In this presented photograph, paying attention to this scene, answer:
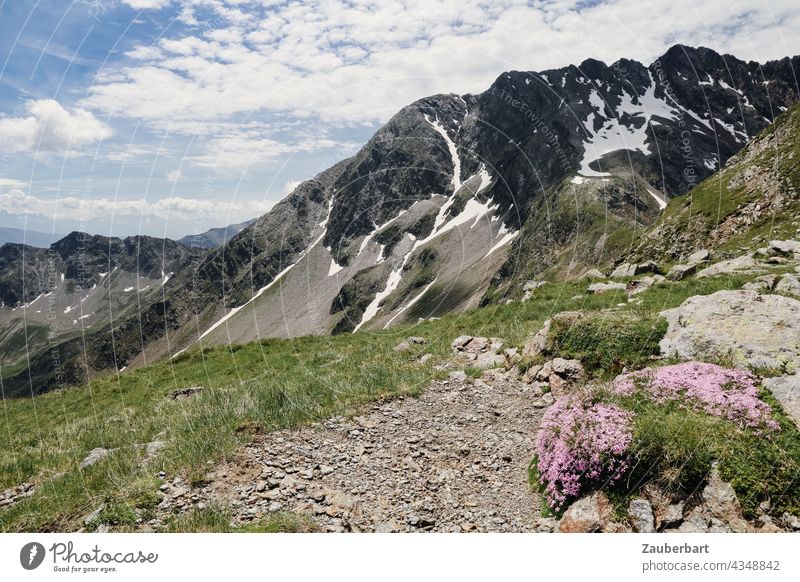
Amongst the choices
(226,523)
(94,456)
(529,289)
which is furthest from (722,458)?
(529,289)

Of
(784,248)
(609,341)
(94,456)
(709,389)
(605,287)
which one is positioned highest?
(784,248)

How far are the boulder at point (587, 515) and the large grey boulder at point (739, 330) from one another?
6.04 meters

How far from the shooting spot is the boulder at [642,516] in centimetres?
851

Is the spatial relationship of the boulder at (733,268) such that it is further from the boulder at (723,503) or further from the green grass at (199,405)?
the boulder at (723,503)

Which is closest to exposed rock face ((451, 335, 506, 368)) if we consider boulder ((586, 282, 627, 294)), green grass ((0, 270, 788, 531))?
green grass ((0, 270, 788, 531))

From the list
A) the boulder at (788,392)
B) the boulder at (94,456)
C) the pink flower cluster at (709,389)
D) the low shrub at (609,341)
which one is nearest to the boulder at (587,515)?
the pink flower cluster at (709,389)

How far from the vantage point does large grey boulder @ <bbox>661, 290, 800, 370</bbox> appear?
1214 centimetres

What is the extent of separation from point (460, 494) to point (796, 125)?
70.4 meters

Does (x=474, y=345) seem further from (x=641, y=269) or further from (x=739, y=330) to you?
(x=641, y=269)

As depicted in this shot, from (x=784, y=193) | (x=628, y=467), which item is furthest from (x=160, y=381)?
(x=784, y=193)

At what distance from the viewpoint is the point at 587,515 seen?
8.90 m

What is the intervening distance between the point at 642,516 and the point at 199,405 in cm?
1511

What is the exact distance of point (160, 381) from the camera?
3216 centimetres

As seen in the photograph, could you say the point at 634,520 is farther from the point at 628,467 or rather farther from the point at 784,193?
the point at 784,193
